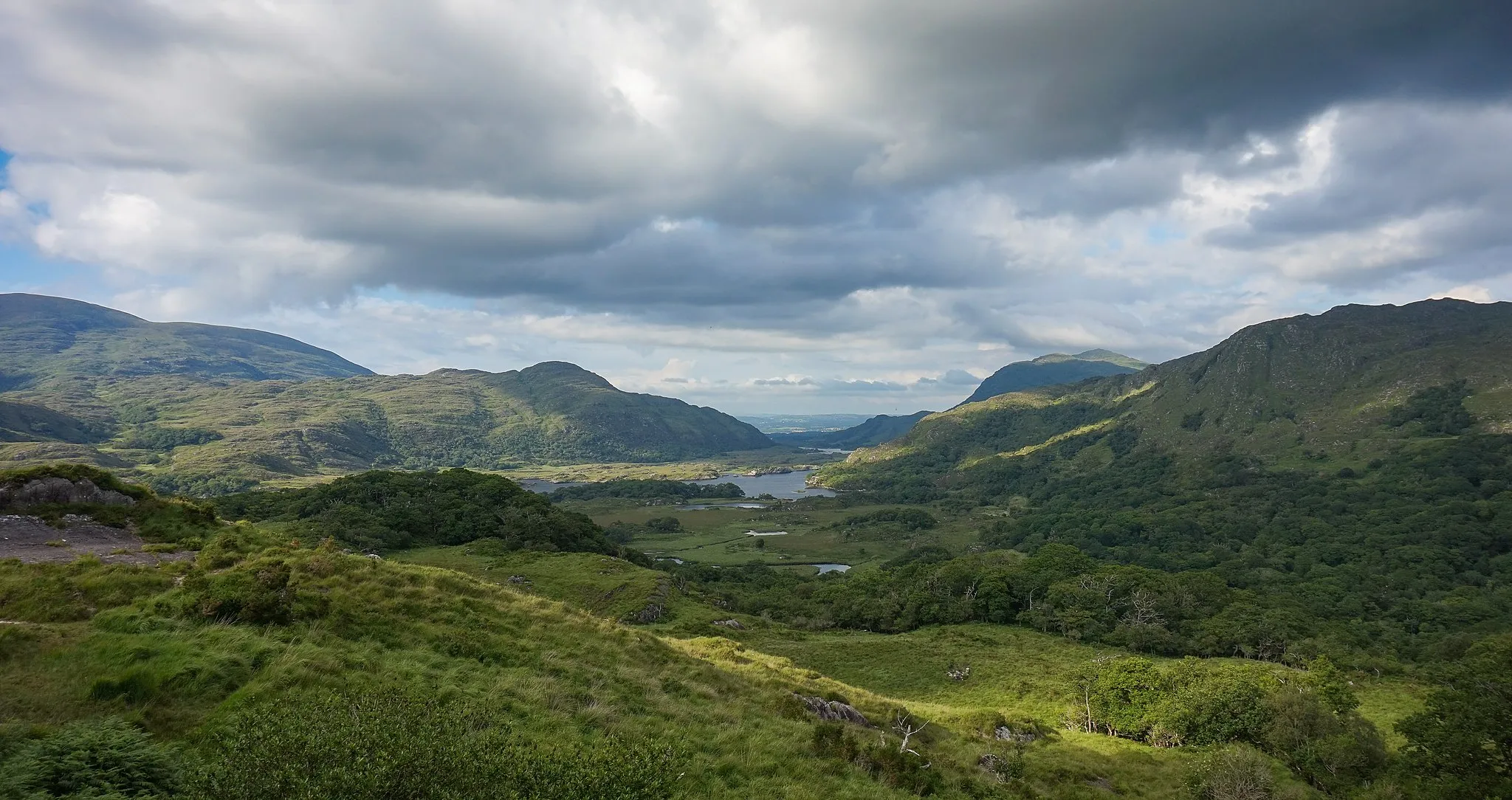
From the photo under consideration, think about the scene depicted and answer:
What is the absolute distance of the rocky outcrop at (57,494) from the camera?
32.1 metres

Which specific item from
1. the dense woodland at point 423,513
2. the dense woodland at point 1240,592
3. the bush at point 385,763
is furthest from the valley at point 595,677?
the dense woodland at point 1240,592

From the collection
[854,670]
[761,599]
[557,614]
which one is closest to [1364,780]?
[854,670]

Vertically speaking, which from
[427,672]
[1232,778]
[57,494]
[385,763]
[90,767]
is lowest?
[1232,778]

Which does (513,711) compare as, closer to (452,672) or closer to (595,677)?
(452,672)

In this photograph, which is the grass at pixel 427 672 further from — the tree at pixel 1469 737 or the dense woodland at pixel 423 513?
the dense woodland at pixel 423 513

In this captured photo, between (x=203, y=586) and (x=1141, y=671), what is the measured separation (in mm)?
65056

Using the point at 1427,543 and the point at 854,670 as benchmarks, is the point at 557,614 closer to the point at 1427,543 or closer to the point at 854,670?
the point at 854,670

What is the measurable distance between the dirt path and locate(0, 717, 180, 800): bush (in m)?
19.9

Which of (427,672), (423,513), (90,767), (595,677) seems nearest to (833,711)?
(595,677)

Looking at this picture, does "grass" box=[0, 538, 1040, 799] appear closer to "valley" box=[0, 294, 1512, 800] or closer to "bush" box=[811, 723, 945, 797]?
"valley" box=[0, 294, 1512, 800]

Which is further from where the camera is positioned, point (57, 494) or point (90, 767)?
point (57, 494)

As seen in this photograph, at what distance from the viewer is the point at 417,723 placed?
41.9 ft

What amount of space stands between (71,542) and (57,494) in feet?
21.8

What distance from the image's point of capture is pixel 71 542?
29.7m
